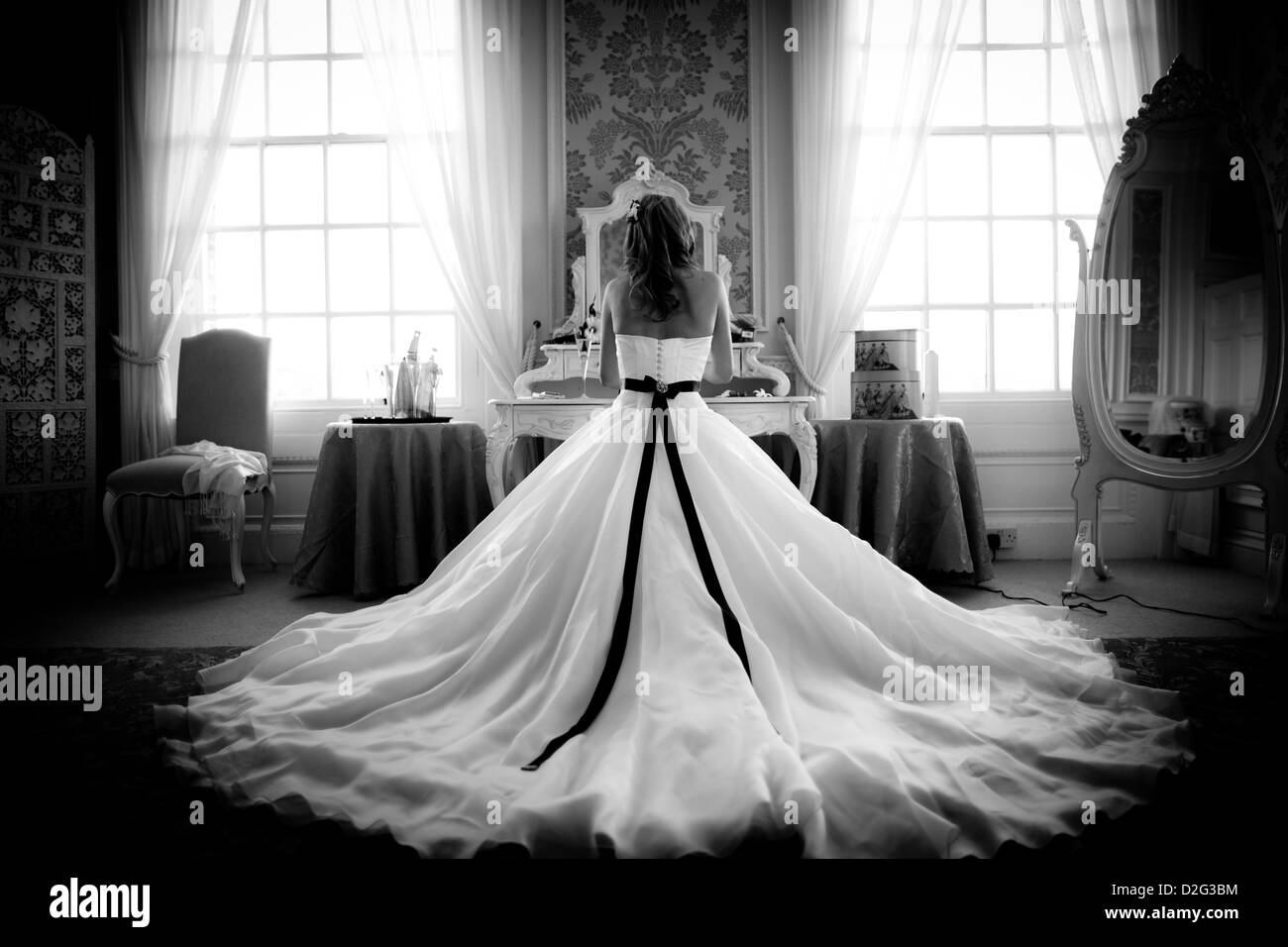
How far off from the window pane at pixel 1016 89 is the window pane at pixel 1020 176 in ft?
0.34

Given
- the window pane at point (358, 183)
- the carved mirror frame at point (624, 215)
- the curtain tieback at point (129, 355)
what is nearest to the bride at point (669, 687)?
the carved mirror frame at point (624, 215)

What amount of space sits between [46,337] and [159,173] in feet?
3.21

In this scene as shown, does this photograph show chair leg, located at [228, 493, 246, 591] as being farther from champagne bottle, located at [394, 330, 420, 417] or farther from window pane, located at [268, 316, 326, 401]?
window pane, located at [268, 316, 326, 401]

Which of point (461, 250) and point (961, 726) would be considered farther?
point (461, 250)

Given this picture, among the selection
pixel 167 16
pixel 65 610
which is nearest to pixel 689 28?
pixel 167 16

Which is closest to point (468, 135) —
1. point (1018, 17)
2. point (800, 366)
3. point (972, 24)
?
point (800, 366)

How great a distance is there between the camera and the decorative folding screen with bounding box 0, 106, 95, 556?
389 cm

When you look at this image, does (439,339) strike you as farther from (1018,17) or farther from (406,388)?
(1018,17)

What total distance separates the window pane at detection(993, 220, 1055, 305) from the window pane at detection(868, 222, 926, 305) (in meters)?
0.39

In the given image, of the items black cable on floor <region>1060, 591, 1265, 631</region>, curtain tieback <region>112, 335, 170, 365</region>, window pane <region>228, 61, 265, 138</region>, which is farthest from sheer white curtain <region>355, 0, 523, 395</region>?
black cable on floor <region>1060, 591, 1265, 631</region>

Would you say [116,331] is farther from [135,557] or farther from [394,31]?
[394,31]

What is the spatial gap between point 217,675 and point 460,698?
723 millimetres

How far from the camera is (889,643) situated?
206 cm
